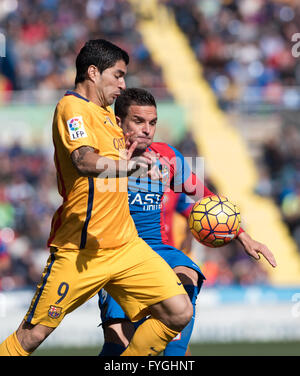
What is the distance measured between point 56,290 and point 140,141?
4.23 ft

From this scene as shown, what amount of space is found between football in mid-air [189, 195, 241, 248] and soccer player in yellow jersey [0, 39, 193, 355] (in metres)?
0.58

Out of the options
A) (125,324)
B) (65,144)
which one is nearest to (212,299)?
(125,324)

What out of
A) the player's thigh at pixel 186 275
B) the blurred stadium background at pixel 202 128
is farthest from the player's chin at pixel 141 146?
the blurred stadium background at pixel 202 128

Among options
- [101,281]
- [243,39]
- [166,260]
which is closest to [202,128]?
[243,39]

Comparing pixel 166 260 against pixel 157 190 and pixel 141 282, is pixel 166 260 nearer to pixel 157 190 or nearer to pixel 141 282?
pixel 157 190

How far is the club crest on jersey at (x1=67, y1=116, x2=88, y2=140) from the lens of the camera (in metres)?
4.46

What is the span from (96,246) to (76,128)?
85cm

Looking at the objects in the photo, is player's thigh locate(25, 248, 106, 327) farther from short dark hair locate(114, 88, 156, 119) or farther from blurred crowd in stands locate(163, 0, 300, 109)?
blurred crowd in stands locate(163, 0, 300, 109)

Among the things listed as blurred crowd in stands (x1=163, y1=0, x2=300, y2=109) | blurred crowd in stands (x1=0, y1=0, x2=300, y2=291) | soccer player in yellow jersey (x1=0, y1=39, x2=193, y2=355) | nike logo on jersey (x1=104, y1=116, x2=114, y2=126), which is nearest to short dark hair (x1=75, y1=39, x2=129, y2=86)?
soccer player in yellow jersey (x1=0, y1=39, x2=193, y2=355)

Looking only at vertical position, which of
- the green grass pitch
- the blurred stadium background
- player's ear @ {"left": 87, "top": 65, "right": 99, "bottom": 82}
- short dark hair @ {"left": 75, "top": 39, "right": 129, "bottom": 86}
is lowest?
the green grass pitch

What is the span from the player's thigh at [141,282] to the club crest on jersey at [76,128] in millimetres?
922

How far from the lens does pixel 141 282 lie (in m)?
4.77

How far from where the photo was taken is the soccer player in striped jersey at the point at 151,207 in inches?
206

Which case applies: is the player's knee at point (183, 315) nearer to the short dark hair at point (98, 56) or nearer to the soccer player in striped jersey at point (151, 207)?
the soccer player in striped jersey at point (151, 207)
